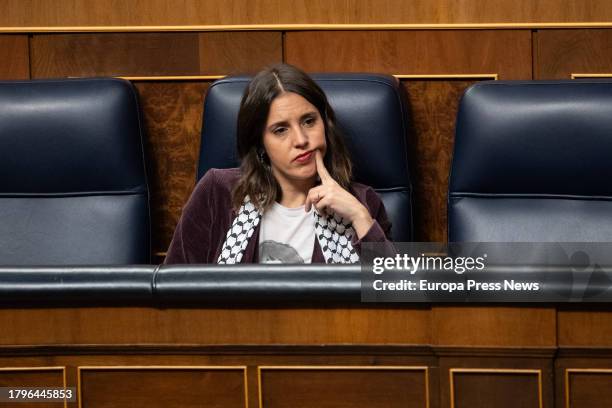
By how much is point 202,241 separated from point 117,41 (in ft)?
1.23

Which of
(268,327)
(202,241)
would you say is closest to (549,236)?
(202,241)

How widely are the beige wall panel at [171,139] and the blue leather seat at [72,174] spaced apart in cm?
7

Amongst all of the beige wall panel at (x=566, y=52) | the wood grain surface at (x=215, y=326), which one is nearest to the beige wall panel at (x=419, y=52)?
the beige wall panel at (x=566, y=52)

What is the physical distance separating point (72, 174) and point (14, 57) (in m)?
0.26

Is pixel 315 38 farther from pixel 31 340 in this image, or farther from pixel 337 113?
pixel 31 340

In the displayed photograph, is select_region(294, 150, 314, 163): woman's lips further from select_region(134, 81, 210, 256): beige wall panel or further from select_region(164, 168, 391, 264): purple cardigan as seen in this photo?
select_region(134, 81, 210, 256): beige wall panel

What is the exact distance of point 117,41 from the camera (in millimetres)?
1313

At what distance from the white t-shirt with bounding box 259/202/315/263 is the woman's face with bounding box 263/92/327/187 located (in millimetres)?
41

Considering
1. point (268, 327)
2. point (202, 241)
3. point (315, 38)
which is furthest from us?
point (315, 38)

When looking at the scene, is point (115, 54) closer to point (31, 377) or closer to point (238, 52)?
point (238, 52)

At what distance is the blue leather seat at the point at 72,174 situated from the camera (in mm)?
1161

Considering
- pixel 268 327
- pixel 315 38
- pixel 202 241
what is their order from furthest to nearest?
pixel 315 38, pixel 202 241, pixel 268 327

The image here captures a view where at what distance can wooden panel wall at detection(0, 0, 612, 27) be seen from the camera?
133cm

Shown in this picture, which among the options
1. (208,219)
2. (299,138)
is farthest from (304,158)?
(208,219)
